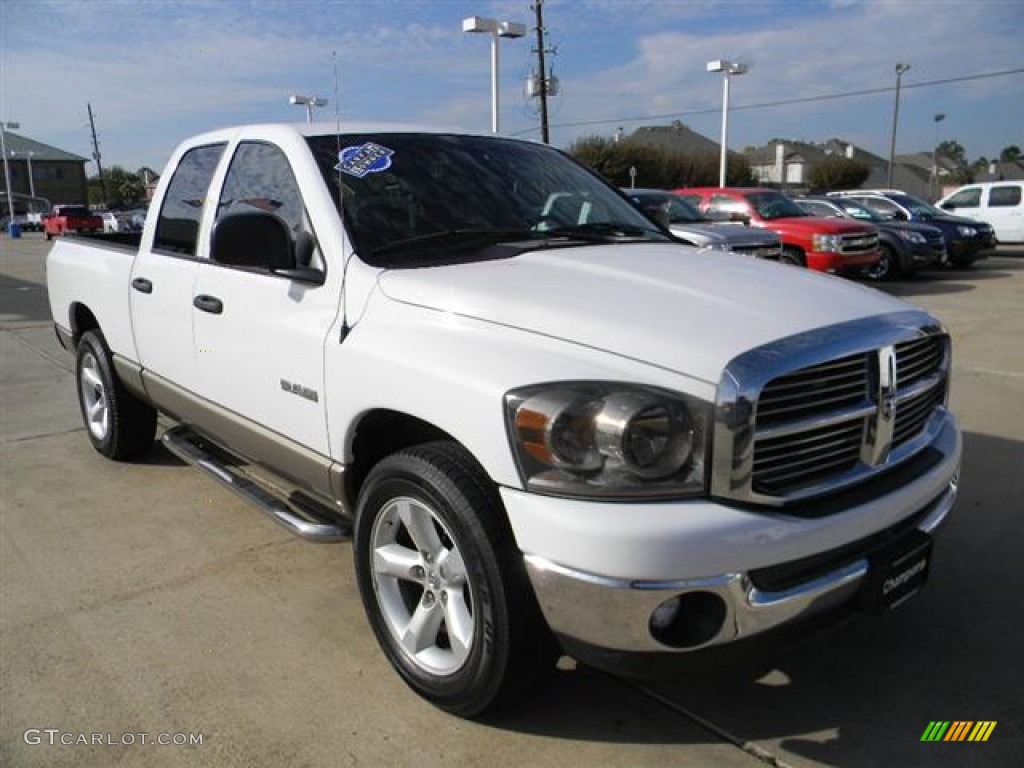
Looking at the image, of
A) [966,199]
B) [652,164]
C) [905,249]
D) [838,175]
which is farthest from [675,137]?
[905,249]

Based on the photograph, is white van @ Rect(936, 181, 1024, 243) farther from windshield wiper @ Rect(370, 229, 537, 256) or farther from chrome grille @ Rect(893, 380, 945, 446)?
windshield wiper @ Rect(370, 229, 537, 256)

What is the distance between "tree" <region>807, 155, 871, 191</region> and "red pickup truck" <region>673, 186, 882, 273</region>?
64.8 meters

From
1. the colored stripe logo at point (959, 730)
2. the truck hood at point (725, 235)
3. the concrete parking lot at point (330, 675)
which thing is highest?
the truck hood at point (725, 235)

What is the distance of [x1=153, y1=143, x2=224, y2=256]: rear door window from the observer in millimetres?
3930

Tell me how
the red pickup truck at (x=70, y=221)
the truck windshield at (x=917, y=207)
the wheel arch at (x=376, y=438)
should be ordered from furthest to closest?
the red pickup truck at (x=70, y=221) < the truck windshield at (x=917, y=207) < the wheel arch at (x=376, y=438)

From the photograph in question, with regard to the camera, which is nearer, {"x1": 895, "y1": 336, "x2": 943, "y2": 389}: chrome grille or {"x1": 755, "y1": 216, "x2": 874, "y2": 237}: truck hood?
{"x1": 895, "y1": 336, "x2": 943, "y2": 389}: chrome grille

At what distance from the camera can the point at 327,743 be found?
8.32ft

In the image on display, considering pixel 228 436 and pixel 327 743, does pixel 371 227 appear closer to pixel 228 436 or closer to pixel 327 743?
pixel 228 436

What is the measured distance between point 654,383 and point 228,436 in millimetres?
2226

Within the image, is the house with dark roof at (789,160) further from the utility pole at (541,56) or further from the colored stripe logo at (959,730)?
the colored stripe logo at (959,730)

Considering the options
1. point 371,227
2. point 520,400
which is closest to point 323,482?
point 371,227

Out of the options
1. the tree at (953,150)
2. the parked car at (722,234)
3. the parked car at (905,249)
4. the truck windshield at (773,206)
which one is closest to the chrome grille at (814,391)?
the parked car at (722,234)

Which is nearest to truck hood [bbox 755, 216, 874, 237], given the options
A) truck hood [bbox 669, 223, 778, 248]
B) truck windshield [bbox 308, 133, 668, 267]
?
truck hood [bbox 669, 223, 778, 248]

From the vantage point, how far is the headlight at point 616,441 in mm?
2102
